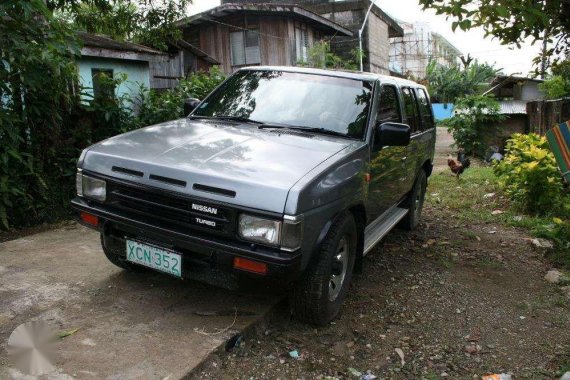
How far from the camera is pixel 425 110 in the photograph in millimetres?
5867

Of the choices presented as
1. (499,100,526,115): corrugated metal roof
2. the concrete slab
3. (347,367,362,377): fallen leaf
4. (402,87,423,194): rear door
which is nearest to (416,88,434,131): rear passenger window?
Answer: (402,87,423,194): rear door

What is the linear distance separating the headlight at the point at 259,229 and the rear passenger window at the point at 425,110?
3544mm

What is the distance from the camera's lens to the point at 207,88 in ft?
27.5

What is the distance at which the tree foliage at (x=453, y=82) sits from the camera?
34.4m

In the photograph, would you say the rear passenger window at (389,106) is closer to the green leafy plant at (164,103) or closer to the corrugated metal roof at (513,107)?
the green leafy plant at (164,103)

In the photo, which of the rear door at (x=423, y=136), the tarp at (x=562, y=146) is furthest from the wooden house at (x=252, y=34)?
the tarp at (x=562, y=146)

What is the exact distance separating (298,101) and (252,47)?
14.3 m

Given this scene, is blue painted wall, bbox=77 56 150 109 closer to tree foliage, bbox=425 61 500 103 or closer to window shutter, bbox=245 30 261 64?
window shutter, bbox=245 30 261 64

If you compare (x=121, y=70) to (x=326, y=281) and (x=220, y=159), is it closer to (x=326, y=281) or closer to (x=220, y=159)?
(x=220, y=159)

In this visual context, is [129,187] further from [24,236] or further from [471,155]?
[471,155]

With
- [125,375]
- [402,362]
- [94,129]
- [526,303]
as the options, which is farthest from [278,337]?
[94,129]

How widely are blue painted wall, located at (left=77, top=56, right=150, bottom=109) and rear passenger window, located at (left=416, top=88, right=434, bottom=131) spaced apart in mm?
4169

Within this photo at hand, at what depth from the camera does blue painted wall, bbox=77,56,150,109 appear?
762 centimetres

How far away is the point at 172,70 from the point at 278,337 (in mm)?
11715
